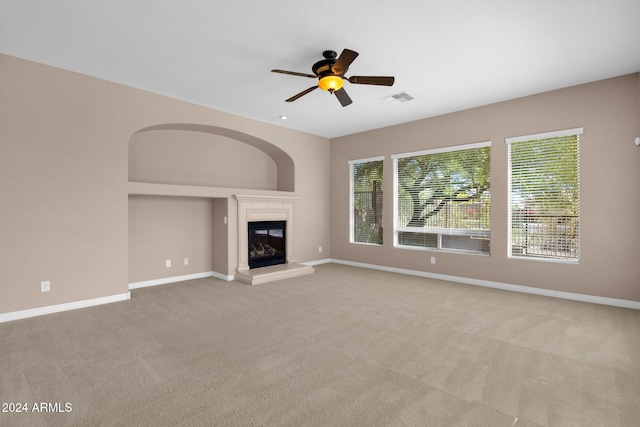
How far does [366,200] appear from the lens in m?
6.92

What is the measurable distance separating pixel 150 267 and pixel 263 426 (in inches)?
163

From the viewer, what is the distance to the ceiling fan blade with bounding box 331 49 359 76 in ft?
9.41

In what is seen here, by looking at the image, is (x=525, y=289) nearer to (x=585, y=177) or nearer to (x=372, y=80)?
(x=585, y=177)

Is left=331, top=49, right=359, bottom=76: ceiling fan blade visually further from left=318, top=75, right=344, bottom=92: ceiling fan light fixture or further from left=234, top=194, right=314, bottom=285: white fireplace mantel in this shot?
left=234, top=194, right=314, bottom=285: white fireplace mantel

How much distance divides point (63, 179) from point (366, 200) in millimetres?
5158

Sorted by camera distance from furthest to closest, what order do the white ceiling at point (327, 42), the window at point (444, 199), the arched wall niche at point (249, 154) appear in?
the window at point (444, 199) < the arched wall niche at point (249, 154) < the white ceiling at point (327, 42)

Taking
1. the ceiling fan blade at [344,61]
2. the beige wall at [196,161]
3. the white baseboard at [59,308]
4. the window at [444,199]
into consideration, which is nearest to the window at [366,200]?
the window at [444,199]

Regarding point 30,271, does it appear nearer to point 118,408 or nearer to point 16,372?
point 16,372

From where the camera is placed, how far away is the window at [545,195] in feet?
14.4

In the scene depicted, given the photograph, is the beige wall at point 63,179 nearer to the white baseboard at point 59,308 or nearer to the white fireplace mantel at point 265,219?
the white baseboard at point 59,308

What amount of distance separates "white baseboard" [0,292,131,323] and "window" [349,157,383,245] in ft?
14.8

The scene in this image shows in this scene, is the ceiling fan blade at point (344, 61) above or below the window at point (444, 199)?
above

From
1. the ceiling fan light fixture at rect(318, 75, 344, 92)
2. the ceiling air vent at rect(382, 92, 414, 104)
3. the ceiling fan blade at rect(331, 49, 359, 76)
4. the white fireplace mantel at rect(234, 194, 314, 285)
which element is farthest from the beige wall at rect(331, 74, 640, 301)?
the ceiling fan blade at rect(331, 49, 359, 76)

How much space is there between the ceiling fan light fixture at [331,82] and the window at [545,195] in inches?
120
